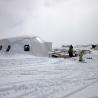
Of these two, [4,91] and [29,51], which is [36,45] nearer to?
[29,51]

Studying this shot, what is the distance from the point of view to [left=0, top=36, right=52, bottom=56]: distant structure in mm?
21741

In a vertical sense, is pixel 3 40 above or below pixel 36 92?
above

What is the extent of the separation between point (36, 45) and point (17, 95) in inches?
764

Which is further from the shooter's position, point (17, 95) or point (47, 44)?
point (47, 44)

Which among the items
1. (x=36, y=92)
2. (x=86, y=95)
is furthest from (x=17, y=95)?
(x=86, y=95)

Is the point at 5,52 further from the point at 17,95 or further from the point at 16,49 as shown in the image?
the point at 17,95

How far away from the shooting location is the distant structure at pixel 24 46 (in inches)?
856

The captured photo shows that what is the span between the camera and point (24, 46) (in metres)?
22.2

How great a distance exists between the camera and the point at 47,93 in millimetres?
3482

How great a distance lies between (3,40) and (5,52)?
2751mm

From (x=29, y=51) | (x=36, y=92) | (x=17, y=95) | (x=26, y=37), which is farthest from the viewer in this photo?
(x=26, y=37)

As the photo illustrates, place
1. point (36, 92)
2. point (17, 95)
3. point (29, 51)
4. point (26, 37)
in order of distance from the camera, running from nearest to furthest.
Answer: point (17, 95) < point (36, 92) < point (29, 51) < point (26, 37)

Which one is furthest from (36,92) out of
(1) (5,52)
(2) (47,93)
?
(1) (5,52)

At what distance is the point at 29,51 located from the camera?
21.7m
